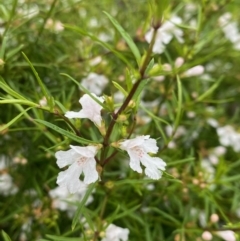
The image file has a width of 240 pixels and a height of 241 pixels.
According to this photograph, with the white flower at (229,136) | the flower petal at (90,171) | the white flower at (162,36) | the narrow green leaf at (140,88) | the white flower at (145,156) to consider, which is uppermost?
the narrow green leaf at (140,88)

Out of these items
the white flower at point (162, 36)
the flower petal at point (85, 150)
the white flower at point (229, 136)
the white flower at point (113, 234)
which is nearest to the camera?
the flower petal at point (85, 150)

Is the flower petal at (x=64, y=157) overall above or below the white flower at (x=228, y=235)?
above

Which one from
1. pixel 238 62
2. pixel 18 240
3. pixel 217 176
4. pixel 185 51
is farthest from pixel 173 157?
pixel 238 62

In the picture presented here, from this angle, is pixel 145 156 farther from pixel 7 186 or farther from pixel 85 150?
pixel 7 186

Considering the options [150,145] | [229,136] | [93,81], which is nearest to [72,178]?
[150,145]

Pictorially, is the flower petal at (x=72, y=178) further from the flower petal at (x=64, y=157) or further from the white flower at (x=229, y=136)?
the white flower at (x=229, y=136)

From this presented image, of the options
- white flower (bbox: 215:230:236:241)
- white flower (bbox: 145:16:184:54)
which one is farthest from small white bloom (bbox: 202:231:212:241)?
white flower (bbox: 145:16:184:54)

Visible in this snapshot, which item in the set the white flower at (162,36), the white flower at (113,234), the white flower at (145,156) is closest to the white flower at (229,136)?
the white flower at (162,36)

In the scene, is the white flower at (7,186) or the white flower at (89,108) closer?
the white flower at (89,108)
